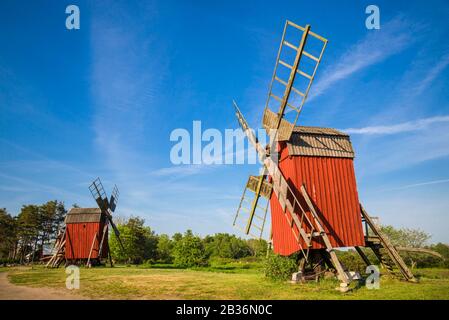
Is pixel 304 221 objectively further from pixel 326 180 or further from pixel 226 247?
pixel 226 247

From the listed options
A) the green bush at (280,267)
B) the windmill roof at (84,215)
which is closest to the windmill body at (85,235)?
the windmill roof at (84,215)

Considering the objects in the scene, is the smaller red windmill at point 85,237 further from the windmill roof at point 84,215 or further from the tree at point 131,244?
the tree at point 131,244

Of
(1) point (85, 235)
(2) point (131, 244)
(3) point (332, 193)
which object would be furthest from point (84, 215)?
(3) point (332, 193)

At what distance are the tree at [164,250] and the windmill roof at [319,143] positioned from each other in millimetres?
42749

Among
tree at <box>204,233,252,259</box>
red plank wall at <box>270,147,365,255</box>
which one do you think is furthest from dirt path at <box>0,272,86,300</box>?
tree at <box>204,233,252,259</box>

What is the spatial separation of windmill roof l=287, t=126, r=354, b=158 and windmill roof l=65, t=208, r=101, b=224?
27.0 meters

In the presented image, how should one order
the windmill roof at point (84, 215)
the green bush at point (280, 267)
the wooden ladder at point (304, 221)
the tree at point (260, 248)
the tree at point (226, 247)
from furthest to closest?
the tree at point (226, 247)
the windmill roof at point (84, 215)
the tree at point (260, 248)
the green bush at point (280, 267)
the wooden ladder at point (304, 221)

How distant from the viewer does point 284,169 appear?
1788 cm

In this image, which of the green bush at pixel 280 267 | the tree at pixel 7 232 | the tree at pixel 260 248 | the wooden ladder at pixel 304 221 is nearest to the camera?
the wooden ladder at pixel 304 221

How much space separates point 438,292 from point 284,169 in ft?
30.3

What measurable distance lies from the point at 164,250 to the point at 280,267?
162 feet

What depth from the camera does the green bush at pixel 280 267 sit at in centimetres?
1634
